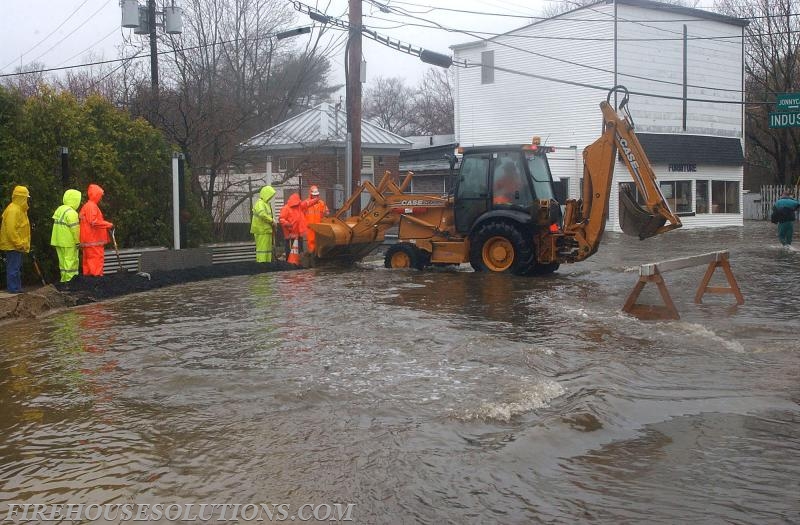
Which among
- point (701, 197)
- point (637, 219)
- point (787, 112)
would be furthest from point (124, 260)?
point (701, 197)

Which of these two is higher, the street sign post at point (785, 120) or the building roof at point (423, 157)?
the street sign post at point (785, 120)

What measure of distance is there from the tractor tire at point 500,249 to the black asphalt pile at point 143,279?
4.30 m

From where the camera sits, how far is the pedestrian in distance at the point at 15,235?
13.3m

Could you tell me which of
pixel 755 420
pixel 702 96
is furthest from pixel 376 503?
pixel 702 96

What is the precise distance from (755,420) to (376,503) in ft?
10.9

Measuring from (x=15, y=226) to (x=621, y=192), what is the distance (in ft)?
34.4

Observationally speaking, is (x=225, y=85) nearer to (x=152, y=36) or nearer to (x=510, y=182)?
(x=152, y=36)

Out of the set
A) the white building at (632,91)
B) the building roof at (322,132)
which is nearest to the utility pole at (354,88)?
the building roof at (322,132)

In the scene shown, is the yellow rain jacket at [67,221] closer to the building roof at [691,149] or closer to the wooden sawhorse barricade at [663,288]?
the wooden sawhorse barricade at [663,288]

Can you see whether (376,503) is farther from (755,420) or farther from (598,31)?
(598,31)

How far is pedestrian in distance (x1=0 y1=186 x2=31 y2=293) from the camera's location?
13266mm

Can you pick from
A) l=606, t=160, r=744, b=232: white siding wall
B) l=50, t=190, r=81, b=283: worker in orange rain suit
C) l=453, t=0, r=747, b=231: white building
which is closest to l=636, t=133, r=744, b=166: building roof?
l=453, t=0, r=747, b=231: white building

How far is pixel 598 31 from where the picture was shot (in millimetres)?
34875

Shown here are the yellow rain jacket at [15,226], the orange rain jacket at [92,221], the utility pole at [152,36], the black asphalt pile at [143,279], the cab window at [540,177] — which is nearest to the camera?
the yellow rain jacket at [15,226]
